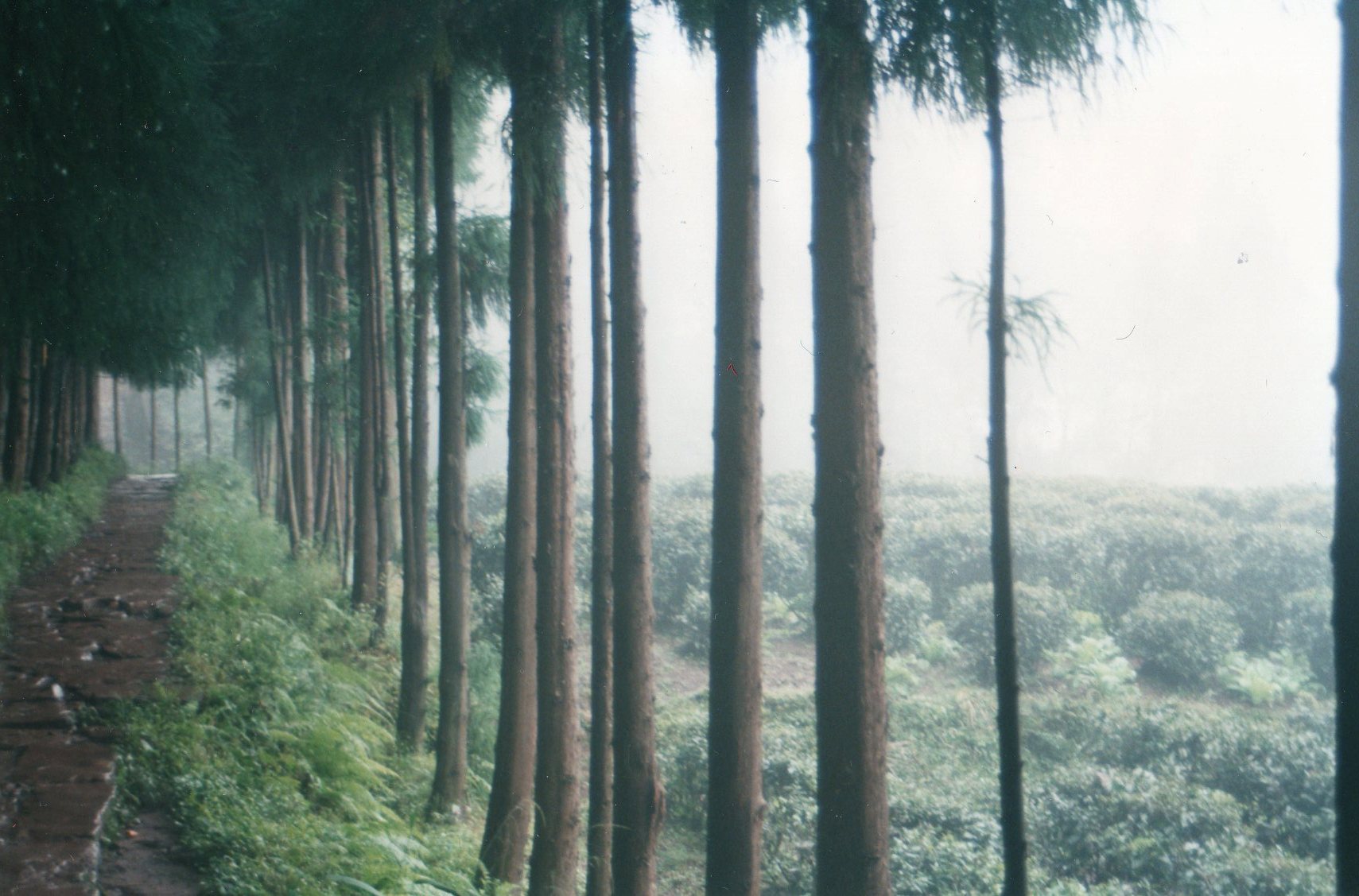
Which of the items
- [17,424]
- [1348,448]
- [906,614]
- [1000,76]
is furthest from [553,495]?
[906,614]

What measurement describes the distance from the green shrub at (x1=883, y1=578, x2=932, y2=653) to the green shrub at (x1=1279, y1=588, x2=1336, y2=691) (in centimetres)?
617

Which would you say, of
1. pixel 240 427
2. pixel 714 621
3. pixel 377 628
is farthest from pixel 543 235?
pixel 240 427

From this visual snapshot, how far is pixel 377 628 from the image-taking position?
43.4 feet

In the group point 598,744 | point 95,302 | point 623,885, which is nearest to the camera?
point 623,885

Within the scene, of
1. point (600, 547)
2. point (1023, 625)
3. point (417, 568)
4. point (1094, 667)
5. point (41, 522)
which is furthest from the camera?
point (1023, 625)

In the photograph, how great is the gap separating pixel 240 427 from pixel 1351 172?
A: 37.6 m

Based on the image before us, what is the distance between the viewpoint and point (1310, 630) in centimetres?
1588

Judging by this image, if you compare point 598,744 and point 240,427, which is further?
point 240,427

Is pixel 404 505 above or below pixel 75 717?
above

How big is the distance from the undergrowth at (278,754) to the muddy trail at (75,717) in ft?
0.64

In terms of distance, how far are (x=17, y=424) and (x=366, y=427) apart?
16.5 feet

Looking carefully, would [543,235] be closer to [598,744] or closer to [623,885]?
[598,744]

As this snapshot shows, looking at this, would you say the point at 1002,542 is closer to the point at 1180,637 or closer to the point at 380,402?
the point at 380,402

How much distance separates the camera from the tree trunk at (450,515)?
9656 millimetres
